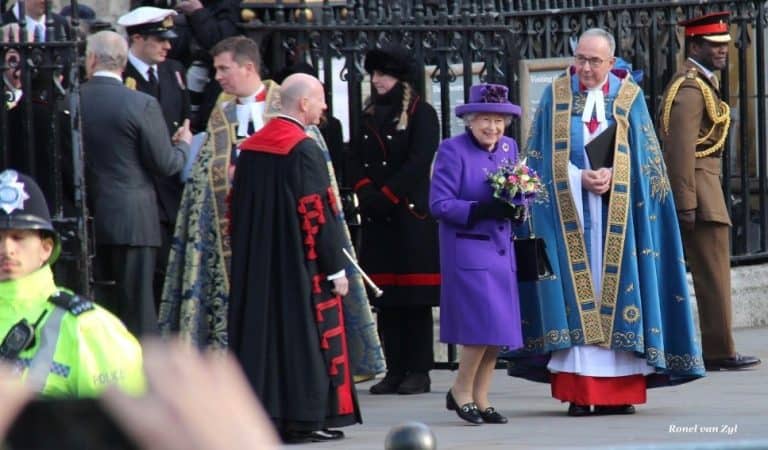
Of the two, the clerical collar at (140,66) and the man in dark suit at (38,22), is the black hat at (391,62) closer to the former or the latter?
the clerical collar at (140,66)

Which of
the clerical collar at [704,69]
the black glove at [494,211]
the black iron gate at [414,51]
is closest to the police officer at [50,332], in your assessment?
the black iron gate at [414,51]

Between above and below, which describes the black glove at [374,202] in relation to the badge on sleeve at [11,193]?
below

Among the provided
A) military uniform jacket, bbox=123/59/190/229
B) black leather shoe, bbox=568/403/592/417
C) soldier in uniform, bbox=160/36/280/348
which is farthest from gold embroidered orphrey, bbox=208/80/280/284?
black leather shoe, bbox=568/403/592/417

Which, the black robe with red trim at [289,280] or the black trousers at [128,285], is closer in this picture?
the black robe with red trim at [289,280]

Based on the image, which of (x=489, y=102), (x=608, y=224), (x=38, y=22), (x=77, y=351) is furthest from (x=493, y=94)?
(x=77, y=351)

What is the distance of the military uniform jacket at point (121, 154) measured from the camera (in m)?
9.12

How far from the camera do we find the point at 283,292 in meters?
8.28

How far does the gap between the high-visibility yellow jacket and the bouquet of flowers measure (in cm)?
460

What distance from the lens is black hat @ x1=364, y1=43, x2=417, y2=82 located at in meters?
10.2

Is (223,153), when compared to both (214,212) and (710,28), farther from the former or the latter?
(710,28)

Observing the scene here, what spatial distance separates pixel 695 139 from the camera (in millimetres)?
10906


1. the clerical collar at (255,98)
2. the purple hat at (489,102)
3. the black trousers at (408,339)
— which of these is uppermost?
the clerical collar at (255,98)

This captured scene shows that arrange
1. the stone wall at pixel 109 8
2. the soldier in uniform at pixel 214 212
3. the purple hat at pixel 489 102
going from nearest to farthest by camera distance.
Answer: the purple hat at pixel 489 102 → the soldier in uniform at pixel 214 212 → the stone wall at pixel 109 8

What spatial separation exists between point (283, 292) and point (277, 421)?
583 millimetres
